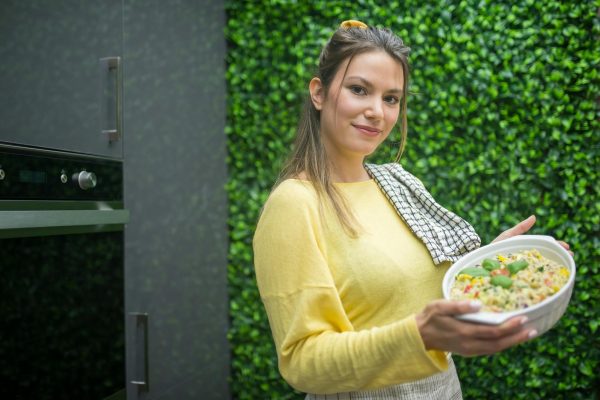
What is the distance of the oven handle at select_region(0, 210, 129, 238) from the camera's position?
111 cm

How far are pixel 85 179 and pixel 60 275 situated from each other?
0.80ft

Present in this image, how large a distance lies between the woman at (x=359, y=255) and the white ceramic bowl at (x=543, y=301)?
0.02 m

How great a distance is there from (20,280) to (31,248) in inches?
2.8

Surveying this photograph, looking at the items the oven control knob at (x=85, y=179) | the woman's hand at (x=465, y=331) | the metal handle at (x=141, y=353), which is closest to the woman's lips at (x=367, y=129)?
the woman's hand at (x=465, y=331)

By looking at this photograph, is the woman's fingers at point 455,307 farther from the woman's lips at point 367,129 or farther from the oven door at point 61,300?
the oven door at point 61,300

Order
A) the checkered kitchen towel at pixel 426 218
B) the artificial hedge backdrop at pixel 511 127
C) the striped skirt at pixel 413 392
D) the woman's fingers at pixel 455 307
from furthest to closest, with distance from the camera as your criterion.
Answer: the artificial hedge backdrop at pixel 511 127 < the checkered kitchen towel at pixel 426 218 < the striped skirt at pixel 413 392 < the woman's fingers at pixel 455 307

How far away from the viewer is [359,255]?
40.8 inches

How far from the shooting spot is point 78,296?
1348mm

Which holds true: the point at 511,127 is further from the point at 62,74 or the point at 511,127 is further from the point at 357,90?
the point at 62,74

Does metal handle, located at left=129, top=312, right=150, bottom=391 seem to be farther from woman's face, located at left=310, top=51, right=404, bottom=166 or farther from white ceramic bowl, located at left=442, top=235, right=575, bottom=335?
white ceramic bowl, located at left=442, top=235, right=575, bottom=335

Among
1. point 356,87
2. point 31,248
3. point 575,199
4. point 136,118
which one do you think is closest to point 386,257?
point 356,87

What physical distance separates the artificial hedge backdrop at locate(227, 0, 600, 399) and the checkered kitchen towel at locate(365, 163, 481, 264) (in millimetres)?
1072

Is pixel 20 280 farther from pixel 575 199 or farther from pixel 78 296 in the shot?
pixel 575 199

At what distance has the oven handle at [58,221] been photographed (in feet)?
3.63
